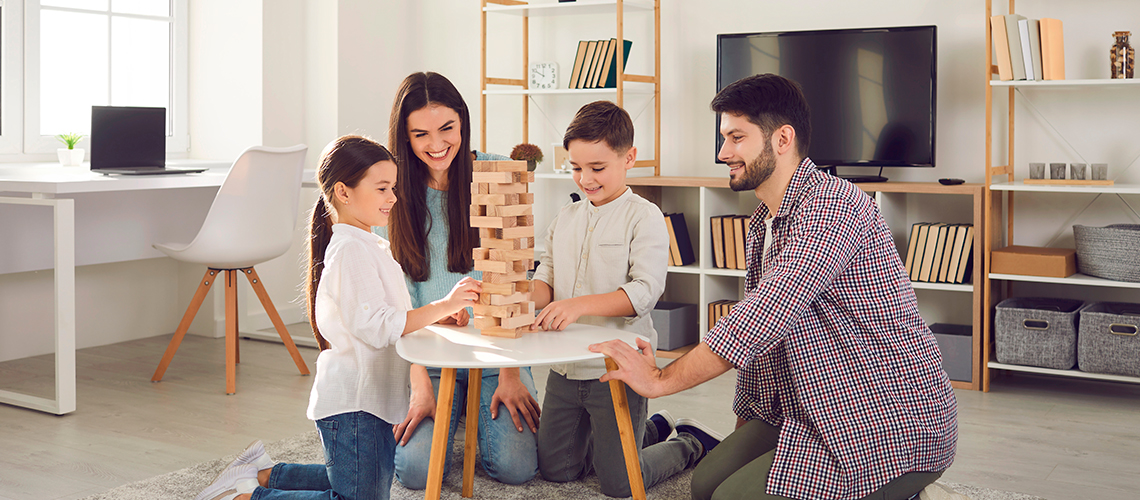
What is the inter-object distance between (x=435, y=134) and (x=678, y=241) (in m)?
1.91

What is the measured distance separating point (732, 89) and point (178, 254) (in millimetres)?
2323

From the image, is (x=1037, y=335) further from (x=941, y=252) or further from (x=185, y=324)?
(x=185, y=324)

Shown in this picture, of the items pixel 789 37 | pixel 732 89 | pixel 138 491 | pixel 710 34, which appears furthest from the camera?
pixel 710 34

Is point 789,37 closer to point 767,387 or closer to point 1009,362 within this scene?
point 1009,362

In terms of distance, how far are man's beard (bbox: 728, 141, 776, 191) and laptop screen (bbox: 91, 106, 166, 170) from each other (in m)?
2.62

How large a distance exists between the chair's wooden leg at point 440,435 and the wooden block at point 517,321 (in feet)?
0.50

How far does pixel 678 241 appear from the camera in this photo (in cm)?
395

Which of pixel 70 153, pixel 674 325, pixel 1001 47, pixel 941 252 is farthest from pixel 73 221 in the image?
pixel 1001 47

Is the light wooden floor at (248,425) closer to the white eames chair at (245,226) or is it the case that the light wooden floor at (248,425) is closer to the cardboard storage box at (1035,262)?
the white eames chair at (245,226)

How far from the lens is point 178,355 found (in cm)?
389

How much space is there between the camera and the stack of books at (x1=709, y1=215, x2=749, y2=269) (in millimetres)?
3801

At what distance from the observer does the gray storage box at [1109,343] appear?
3.12 meters

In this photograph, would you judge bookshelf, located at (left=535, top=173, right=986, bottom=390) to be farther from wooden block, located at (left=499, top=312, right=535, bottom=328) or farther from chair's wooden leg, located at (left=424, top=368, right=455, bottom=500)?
chair's wooden leg, located at (left=424, top=368, right=455, bottom=500)

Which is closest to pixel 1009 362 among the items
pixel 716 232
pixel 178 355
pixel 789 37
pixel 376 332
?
pixel 716 232
